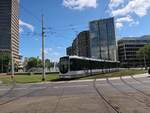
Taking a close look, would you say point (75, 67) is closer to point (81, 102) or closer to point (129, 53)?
point (81, 102)

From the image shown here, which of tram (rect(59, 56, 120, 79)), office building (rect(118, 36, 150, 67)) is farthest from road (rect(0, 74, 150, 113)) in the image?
office building (rect(118, 36, 150, 67))

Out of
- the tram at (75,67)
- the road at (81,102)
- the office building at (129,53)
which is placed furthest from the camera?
the office building at (129,53)

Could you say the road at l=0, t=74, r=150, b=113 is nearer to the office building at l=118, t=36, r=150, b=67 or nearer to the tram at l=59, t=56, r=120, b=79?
the tram at l=59, t=56, r=120, b=79

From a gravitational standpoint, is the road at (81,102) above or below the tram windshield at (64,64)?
below

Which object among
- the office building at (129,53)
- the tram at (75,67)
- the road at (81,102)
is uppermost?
the office building at (129,53)

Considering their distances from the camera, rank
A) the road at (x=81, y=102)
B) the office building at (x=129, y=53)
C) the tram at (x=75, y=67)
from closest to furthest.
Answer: the road at (x=81, y=102), the tram at (x=75, y=67), the office building at (x=129, y=53)

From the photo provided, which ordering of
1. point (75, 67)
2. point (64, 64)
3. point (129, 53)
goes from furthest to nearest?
point (129, 53) < point (75, 67) < point (64, 64)

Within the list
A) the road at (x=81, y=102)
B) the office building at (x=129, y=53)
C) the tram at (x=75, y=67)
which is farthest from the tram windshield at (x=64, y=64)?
the office building at (x=129, y=53)

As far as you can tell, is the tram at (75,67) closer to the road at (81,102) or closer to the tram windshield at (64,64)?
the tram windshield at (64,64)

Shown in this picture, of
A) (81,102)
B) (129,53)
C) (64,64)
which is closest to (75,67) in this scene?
(64,64)

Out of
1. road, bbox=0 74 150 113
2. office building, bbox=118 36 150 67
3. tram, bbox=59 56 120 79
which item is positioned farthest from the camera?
office building, bbox=118 36 150 67

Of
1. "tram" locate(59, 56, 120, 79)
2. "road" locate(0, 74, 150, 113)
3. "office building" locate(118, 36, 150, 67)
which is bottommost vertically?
"road" locate(0, 74, 150, 113)

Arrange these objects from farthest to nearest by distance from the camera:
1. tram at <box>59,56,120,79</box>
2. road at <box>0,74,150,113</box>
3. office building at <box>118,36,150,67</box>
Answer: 1. office building at <box>118,36,150,67</box>
2. tram at <box>59,56,120,79</box>
3. road at <box>0,74,150,113</box>

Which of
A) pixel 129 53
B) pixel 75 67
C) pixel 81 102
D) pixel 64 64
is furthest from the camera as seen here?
pixel 129 53
